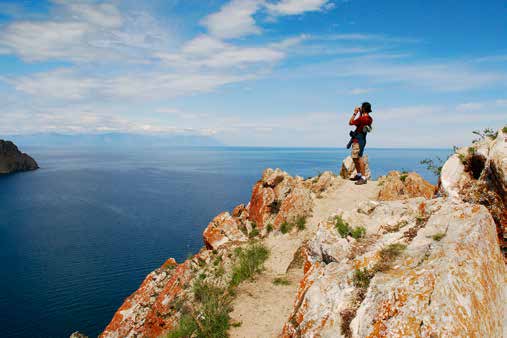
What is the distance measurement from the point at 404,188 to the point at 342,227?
14266 millimetres

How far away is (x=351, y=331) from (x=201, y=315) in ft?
28.9

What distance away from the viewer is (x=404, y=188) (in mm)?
22156

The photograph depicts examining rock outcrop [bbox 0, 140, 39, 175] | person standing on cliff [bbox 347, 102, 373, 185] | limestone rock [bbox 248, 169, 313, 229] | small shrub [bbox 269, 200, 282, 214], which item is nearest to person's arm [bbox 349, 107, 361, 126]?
person standing on cliff [bbox 347, 102, 373, 185]

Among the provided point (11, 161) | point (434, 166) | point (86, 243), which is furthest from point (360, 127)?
point (11, 161)

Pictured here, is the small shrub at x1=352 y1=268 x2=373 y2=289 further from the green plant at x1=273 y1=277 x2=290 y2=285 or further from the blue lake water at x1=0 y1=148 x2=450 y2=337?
the blue lake water at x1=0 y1=148 x2=450 y2=337

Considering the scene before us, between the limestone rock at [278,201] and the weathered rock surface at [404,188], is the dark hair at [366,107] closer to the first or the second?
the weathered rock surface at [404,188]

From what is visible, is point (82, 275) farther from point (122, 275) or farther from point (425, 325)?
point (425, 325)

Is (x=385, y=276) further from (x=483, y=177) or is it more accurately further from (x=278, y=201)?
(x=278, y=201)

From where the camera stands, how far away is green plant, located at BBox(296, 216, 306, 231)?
2193 cm

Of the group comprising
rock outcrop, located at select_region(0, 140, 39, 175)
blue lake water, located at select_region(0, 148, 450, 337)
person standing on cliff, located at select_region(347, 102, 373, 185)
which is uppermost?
person standing on cliff, located at select_region(347, 102, 373, 185)

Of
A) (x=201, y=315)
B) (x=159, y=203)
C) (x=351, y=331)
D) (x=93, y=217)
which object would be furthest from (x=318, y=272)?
(x=159, y=203)

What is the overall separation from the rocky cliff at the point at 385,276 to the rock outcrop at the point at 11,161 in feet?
660

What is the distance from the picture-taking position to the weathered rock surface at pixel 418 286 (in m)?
5.61

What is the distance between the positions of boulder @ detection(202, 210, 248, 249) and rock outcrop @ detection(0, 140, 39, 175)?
195m
